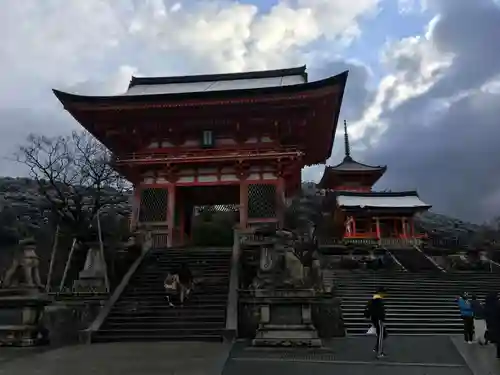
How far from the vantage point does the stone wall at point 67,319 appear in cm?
1211

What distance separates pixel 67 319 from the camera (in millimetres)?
12438

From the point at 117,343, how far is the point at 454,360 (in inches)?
312

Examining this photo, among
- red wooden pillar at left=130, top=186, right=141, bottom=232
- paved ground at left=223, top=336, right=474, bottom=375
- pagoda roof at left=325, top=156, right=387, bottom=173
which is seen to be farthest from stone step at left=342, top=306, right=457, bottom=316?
pagoda roof at left=325, top=156, right=387, bottom=173

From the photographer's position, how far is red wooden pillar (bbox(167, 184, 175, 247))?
2361 cm

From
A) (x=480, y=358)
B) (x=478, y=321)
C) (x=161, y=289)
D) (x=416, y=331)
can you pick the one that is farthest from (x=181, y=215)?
(x=480, y=358)

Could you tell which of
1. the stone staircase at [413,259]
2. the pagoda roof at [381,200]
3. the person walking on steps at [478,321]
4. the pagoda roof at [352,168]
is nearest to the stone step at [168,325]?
the person walking on steps at [478,321]

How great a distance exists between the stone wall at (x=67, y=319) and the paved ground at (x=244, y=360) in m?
1.33

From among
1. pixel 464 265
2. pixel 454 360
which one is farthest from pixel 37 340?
pixel 464 265

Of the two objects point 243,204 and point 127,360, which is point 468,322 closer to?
point 127,360

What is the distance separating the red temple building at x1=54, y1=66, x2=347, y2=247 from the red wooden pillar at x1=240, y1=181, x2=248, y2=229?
5 cm

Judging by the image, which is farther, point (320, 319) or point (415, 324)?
point (415, 324)

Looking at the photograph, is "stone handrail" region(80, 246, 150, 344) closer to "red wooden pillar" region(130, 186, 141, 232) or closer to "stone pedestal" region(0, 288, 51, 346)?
"stone pedestal" region(0, 288, 51, 346)

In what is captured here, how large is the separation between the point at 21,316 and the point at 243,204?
45.0 feet

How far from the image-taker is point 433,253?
3116 cm
